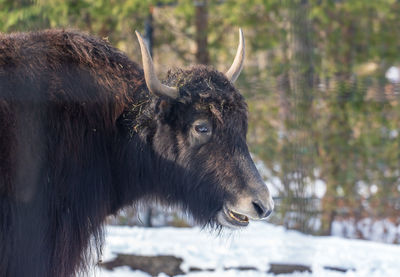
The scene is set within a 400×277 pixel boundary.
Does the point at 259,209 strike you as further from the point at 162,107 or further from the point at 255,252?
the point at 255,252

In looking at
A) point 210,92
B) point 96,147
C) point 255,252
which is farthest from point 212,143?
point 255,252

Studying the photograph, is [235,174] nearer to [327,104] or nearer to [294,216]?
[294,216]

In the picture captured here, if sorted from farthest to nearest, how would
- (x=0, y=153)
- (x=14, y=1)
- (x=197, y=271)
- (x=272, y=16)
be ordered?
(x=272, y=16) < (x=14, y=1) < (x=197, y=271) < (x=0, y=153)

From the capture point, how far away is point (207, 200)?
3.77m

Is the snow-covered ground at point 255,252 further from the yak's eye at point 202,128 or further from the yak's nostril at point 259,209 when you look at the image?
the yak's eye at point 202,128

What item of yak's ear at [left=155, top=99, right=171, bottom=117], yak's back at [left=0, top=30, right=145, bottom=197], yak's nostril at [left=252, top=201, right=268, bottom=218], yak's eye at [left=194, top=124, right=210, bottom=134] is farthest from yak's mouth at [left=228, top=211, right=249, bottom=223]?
yak's back at [left=0, top=30, right=145, bottom=197]

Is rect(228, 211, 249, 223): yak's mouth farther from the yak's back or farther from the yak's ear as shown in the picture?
the yak's back

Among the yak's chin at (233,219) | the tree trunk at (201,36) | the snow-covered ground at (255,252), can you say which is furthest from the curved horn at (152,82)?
the tree trunk at (201,36)

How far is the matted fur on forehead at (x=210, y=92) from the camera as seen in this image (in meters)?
3.61

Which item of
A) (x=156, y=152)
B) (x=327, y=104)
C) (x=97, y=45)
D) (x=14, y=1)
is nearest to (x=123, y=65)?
(x=97, y=45)

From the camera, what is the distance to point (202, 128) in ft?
11.8

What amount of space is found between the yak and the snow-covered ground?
5.26 feet

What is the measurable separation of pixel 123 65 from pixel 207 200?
1148 millimetres

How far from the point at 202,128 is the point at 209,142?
4.4 inches
